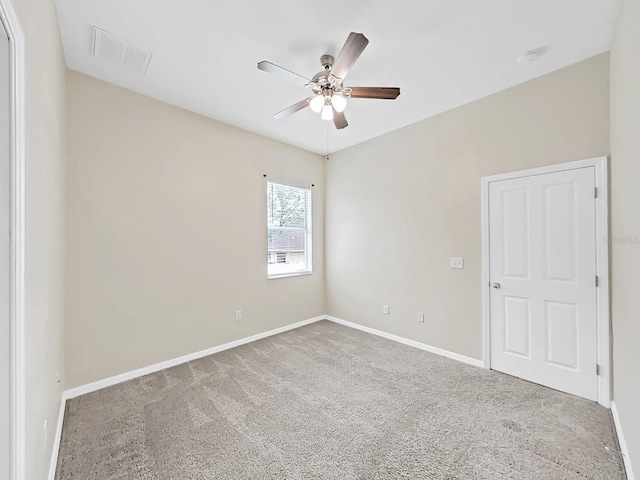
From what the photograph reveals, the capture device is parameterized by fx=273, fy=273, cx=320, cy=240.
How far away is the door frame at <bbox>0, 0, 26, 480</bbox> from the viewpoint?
98 centimetres

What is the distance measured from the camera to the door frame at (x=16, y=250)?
3.20 feet

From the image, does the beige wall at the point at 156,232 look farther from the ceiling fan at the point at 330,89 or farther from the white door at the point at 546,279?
the white door at the point at 546,279

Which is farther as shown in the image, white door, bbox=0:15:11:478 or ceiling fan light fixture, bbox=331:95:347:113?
ceiling fan light fixture, bbox=331:95:347:113

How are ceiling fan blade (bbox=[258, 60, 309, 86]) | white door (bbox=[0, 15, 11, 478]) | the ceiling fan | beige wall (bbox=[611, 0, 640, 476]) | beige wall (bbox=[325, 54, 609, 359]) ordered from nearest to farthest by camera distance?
white door (bbox=[0, 15, 11, 478]) → beige wall (bbox=[611, 0, 640, 476]) → ceiling fan blade (bbox=[258, 60, 309, 86]) → the ceiling fan → beige wall (bbox=[325, 54, 609, 359])

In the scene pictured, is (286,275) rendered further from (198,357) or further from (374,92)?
(374,92)

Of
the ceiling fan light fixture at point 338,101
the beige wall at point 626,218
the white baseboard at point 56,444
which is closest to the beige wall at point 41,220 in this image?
the white baseboard at point 56,444

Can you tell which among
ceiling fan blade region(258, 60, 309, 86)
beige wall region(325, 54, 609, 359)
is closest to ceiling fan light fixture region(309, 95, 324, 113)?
ceiling fan blade region(258, 60, 309, 86)

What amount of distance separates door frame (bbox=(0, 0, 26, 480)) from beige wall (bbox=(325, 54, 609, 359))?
3381 mm

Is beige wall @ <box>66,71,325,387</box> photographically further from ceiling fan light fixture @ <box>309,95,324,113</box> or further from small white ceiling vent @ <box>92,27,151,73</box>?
ceiling fan light fixture @ <box>309,95,324,113</box>

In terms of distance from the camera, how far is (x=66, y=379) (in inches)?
92.3

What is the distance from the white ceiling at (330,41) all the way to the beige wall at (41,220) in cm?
48

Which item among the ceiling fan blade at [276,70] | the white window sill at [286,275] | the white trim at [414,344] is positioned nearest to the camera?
the ceiling fan blade at [276,70]

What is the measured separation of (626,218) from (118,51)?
378 cm

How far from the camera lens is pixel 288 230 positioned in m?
4.25
